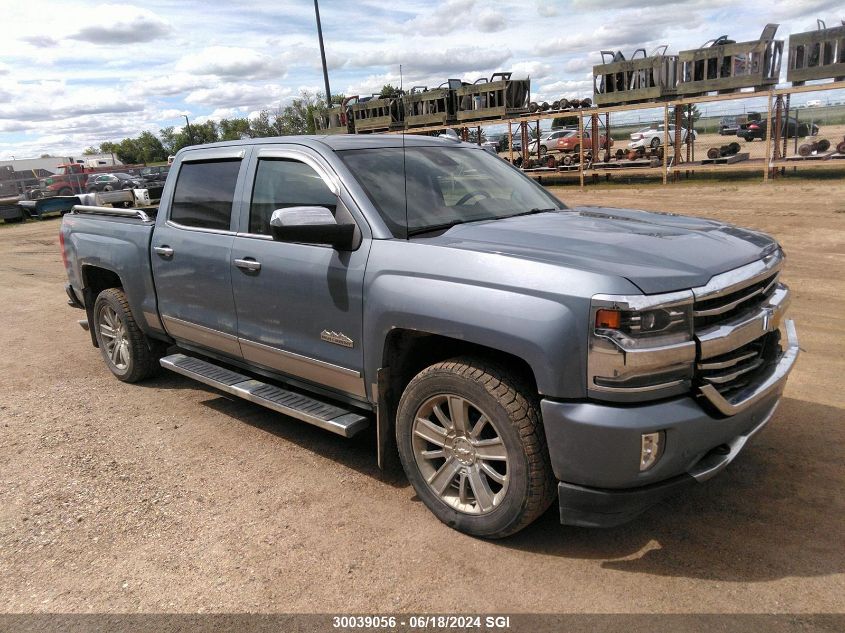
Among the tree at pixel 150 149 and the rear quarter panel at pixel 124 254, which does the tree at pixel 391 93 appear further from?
the tree at pixel 150 149

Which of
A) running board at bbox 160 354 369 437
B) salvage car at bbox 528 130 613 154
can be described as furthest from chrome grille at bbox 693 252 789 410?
salvage car at bbox 528 130 613 154

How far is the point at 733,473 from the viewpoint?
3754 millimetres

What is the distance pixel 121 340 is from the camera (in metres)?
5.88

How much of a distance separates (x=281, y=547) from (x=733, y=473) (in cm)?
249

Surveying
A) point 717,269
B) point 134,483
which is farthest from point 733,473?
point 134,483

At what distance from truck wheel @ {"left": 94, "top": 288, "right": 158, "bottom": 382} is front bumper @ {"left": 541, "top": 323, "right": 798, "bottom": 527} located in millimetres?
4062

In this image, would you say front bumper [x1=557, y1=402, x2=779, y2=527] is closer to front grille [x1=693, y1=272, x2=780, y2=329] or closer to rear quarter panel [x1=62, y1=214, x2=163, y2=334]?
front grille [x1=693, y1=272, x2=780, y2=329]

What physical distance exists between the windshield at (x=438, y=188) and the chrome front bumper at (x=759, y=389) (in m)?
1.64

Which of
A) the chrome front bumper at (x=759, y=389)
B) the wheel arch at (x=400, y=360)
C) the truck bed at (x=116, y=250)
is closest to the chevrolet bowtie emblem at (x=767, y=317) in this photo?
the chrome front bumper at (x=759, y=389)

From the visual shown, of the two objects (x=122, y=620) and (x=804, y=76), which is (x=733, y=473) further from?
(x=804, y=76)

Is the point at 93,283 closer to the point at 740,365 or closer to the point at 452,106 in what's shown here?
the point at 740,365

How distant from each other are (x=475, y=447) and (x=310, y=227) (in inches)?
54.4

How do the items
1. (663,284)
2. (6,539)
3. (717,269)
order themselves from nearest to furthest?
(663,284) < (717,269) < (6,539)

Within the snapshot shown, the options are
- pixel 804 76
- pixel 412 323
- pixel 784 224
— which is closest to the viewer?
pixel 412 323
